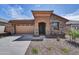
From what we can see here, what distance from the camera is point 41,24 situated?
4.52m

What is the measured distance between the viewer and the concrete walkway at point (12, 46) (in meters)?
4.37

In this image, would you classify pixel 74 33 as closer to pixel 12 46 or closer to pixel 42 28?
pixel 42 28

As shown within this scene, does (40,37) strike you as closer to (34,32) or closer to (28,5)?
(34,32)

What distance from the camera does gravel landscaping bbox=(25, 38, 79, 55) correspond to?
14.3ft

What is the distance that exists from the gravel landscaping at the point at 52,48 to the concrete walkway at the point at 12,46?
0.37ft

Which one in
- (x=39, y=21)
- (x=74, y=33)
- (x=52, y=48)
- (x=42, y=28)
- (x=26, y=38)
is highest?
(x=39, y=21)

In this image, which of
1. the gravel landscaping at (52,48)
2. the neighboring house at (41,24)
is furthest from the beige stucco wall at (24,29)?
the gravel landscaping at (52,48)

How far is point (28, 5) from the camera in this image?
441 centimetres

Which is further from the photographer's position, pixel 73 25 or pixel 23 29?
pixel 23 29

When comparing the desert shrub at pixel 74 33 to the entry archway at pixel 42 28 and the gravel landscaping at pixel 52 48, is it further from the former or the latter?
the entry archway at pixel 42 28

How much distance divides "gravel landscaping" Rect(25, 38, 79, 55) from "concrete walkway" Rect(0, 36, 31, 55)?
114 mm

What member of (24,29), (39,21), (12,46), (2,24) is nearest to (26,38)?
A: (24,29)

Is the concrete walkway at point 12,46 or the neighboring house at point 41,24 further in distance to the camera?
the neighboring house at point 41,24

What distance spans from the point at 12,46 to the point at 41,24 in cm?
79
